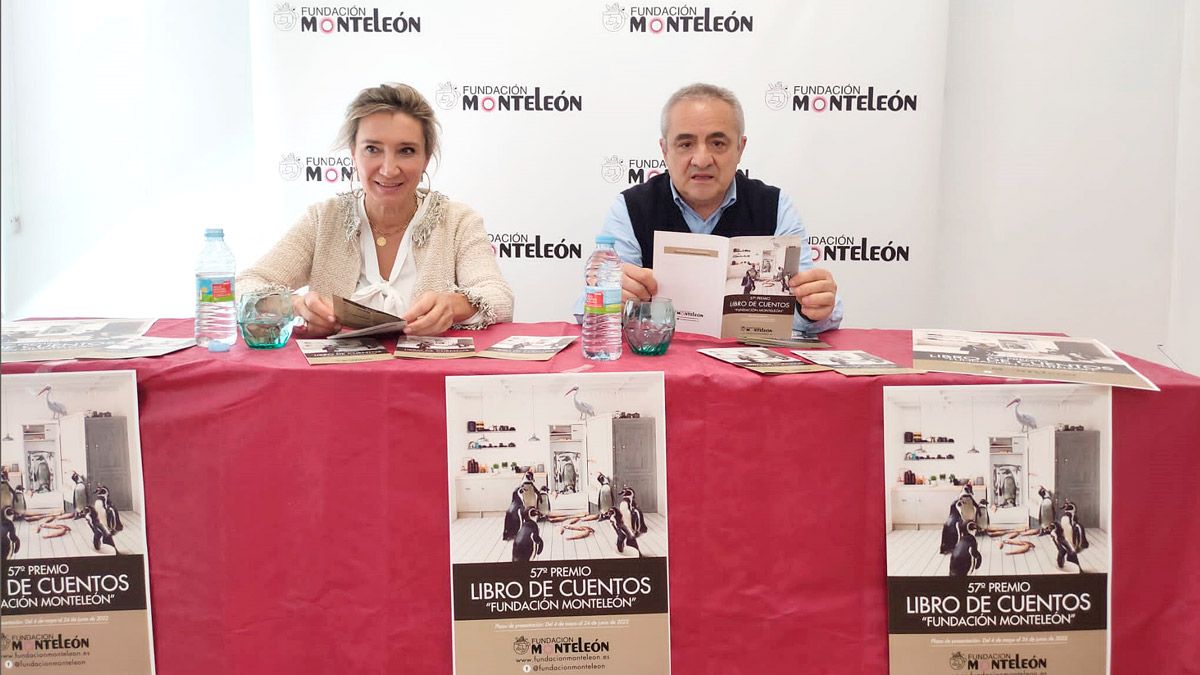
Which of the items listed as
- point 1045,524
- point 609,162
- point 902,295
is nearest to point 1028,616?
point 1045,524

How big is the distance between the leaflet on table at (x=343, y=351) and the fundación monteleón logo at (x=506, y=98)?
1.75 metres

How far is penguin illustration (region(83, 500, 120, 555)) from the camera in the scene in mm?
1395

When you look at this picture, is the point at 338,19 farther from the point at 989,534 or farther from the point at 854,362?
the point at 989,534

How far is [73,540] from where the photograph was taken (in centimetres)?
139

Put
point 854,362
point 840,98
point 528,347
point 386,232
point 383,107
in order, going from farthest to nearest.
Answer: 1. point 840,98
2. point 386,232
3. point 383,107
4. point 528,347
5. point 854,362

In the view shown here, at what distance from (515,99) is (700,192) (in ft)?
3.52

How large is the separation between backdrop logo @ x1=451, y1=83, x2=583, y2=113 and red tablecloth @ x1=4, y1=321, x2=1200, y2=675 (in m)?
1.99

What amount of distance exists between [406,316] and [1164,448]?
4.38 feet

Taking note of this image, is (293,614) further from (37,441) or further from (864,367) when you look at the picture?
(864,367)

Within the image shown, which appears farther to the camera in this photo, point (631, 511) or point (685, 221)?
point (685, 221)

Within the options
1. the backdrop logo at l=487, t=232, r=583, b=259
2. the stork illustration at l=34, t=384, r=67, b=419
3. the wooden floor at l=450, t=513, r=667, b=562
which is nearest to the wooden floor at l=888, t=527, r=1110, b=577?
the wooden floor at l=450, t=513, r=667, b=562

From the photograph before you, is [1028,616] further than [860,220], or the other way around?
[860,220]

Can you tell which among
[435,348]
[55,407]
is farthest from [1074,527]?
[55,407]

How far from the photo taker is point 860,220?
3.22 meters
